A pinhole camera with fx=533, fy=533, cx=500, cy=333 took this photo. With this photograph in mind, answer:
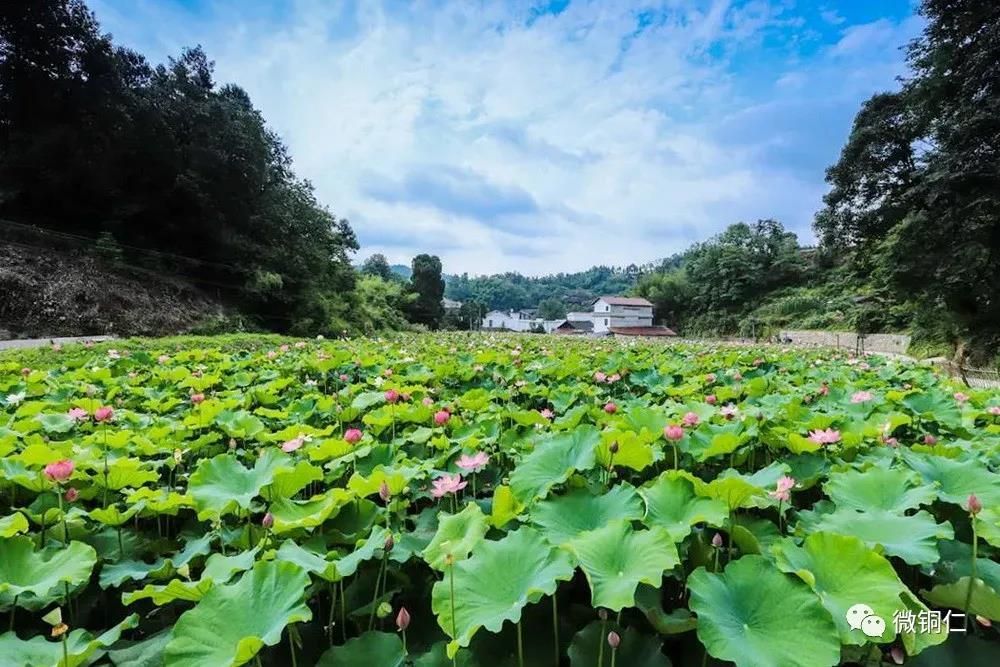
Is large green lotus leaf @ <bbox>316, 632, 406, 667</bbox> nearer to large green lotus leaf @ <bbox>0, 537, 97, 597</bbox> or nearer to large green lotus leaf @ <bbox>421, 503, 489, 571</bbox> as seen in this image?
large green lotus leaf @ <bbox>421, 503, 489, 571</bbox>

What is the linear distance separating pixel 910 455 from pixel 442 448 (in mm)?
1245

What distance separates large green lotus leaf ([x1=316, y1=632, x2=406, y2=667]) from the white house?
2325 inches

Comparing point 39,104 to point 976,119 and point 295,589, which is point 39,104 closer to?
point 295,589

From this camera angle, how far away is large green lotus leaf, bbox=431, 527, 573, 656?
776mm

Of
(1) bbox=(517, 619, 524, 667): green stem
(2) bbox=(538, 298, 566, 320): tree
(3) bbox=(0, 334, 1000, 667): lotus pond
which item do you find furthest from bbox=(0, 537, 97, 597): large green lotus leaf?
(2) bbox=(538, 298, 566, 320): tree

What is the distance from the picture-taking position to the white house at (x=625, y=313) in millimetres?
58938

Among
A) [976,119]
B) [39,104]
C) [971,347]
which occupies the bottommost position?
[971,347]

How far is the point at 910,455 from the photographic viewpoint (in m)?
1.33

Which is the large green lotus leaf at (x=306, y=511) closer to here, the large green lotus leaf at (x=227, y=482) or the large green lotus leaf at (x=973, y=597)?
the large green lotus leaf at (x=227, y=482)

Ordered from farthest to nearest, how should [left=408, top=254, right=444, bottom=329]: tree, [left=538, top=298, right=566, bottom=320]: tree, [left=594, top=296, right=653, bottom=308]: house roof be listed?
[left=538, top=298, right=566, bottom=320]: tree → [left=594, top=296, right=653, bottom=308]: house roof → [left=408, top=254, right=444, bottom=329]: tree

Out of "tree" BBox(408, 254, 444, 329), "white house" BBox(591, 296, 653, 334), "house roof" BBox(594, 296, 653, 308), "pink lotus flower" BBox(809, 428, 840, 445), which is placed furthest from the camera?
"house roof" BBox(594, 296, 653, 308)

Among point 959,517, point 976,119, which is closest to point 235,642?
point 959,517

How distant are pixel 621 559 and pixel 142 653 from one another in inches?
30.5

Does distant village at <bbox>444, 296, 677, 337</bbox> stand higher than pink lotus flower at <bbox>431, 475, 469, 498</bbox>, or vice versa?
distant village at <bbox>444, 296, 677, 337</bbox>
